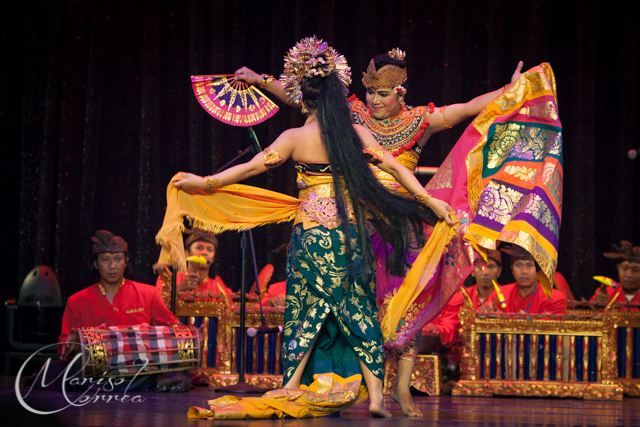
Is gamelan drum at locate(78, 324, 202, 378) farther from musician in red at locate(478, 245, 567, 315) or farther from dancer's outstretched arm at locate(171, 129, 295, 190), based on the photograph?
musician in red at locate(478, 245, 567, 315)

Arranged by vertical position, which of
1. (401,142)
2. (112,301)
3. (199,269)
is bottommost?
(112,301)

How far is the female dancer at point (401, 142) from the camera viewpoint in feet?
10.1

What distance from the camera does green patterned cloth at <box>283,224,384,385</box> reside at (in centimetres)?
284

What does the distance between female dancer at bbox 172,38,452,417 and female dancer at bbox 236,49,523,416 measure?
0.59 ft

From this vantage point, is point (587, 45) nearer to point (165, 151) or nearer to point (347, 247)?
point (165, 151)

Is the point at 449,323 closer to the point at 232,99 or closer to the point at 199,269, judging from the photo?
the point at 199,269

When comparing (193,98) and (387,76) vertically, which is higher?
(193,98)

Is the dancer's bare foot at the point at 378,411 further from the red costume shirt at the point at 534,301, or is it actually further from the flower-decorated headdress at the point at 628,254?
the flower-decorated headdress at the point at 628,254

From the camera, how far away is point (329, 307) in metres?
2.86

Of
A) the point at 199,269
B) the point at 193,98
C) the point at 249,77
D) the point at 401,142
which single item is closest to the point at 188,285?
the point at 199,269

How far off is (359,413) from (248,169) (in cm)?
107

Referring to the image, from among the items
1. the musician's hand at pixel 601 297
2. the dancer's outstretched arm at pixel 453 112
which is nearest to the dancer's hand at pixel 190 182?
the dancer's outstretched arm at pixel 453 112

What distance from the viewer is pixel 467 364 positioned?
432 cm

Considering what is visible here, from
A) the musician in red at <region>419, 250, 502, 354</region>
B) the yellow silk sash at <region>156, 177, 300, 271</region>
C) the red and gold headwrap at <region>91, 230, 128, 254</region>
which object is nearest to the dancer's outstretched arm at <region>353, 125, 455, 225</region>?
the yellow silk sash at <region>156, 177, 300, 271</region>
